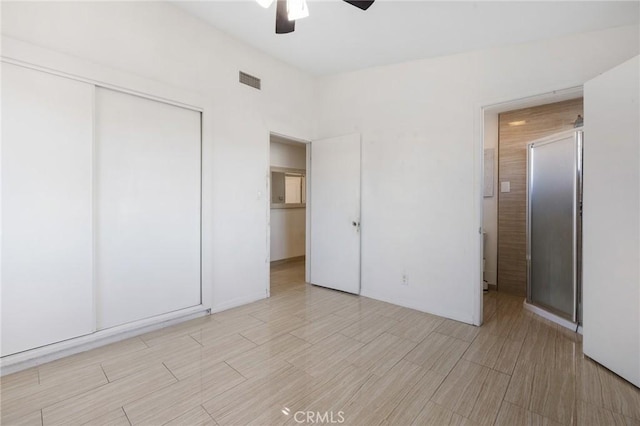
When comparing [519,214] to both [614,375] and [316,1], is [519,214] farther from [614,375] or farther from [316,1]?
[316,1]

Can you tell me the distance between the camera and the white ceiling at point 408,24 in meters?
2.24

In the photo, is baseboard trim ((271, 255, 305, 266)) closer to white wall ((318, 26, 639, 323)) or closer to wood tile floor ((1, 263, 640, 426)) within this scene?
white wall ((318, 26, 639, 323))

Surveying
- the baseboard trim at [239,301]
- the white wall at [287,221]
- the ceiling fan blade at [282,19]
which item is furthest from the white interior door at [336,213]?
the ceiling fan blade at [282,19]

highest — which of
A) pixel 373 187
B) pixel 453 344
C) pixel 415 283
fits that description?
pixel 373 187

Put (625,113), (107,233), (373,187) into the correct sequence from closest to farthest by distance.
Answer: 1. (625,113)
2. (107,233)
3. (373,187)

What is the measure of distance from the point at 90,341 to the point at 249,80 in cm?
305

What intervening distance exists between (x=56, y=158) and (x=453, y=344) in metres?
3.55

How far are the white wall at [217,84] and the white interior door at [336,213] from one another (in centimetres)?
55

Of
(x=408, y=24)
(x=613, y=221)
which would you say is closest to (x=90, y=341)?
(x=408, y=24)

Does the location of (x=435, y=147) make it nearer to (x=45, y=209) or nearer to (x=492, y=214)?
(x=492, y=214)

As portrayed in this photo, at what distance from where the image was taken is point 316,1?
2389mm

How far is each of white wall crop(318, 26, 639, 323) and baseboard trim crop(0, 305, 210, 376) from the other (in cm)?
225

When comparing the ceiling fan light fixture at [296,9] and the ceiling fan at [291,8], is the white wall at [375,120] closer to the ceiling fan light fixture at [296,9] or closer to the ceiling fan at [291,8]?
the ceiling fan at [291,8]

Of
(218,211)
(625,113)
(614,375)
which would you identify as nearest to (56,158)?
(218,211)
